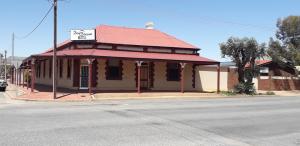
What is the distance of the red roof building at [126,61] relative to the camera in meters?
32.0

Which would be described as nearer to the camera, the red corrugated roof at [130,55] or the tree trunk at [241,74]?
the red corrugated roof at [130,55]

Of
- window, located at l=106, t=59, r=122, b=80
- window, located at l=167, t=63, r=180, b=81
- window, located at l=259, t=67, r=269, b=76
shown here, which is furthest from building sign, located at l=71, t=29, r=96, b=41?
window, located at l=259, t=67, r=269, b=76

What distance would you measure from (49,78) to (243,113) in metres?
26.7

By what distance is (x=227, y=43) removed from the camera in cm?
A: 3644

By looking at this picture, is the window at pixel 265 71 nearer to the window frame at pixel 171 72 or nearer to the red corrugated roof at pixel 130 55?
the red corrugated roof at pixel 130 55

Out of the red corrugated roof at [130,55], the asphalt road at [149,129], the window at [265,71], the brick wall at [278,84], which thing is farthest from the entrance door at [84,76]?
the window at [265,71]

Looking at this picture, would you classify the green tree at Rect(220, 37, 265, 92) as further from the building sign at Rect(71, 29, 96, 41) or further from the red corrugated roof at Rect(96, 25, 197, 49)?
the building sign at Rect(71, 29, 96, 41)

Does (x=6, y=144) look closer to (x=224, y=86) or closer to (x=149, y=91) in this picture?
(x=149, y=91)

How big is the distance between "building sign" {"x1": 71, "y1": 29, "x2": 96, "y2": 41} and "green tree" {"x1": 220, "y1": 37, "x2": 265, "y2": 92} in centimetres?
1071

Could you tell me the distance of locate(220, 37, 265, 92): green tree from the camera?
35625 mm


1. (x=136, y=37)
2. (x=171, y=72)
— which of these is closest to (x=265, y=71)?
(x=171, y=72)

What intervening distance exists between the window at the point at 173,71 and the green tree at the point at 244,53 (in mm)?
3961

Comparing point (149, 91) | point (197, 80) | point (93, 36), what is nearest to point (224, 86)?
point (197, 80)

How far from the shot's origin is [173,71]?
120ft
